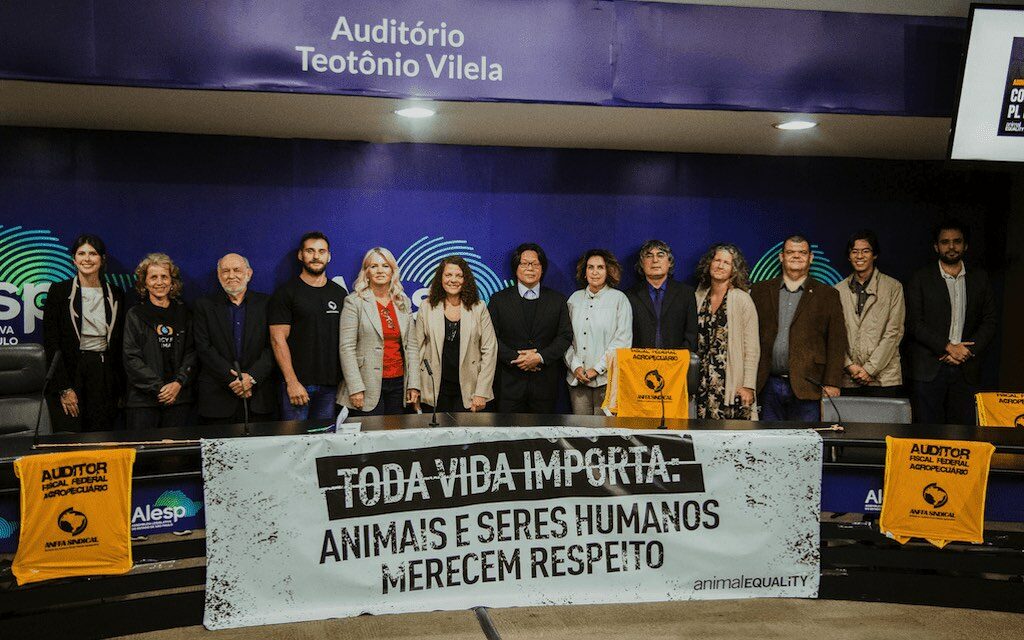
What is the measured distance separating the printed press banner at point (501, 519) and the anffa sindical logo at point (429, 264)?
10.2 feet

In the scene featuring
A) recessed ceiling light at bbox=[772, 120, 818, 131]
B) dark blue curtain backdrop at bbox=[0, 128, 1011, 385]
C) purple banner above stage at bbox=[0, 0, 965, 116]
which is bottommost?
dark blue curtain backdrop at bbox=[0, 128, 1011, 385]

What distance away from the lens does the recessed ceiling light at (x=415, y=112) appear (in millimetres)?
5203

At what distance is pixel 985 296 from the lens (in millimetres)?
5949

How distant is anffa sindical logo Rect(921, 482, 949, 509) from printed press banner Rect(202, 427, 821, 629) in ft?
1.56

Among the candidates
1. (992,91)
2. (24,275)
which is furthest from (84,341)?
(992,91)

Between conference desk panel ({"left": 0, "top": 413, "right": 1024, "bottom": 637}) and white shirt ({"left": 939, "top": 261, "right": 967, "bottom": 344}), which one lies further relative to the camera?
white shirt ({"left": 939, "top": 261, "right": 967, "bottom": 344})

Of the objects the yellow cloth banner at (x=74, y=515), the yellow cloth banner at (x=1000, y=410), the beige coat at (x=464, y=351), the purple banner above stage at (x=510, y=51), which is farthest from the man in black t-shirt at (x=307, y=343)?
the yellow cloth banner at (x=1000, y=410)

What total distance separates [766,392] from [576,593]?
2921 millimetres

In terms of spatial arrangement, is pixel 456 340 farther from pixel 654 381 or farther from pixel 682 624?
pixel 682 624

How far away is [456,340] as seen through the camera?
18.7ft

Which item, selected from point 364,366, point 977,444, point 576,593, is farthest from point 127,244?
point 977,444

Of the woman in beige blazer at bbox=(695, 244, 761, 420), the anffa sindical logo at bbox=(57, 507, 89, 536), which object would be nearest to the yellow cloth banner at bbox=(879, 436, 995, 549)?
the woman in beige blazer at bbox=(695, 244, 761, 420)

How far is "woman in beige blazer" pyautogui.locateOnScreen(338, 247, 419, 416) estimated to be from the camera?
5520 millimetres

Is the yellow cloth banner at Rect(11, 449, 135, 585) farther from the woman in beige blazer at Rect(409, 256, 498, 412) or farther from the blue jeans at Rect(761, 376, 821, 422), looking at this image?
the blue jeans at Rect(761, 376, 821, 422)
